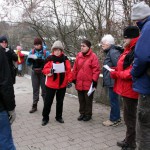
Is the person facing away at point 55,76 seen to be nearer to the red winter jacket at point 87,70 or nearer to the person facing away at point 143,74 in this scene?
the red winter jacket at point 87,70

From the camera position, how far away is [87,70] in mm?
5449

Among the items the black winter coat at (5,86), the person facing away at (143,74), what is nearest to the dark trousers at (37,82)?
the black winter coat at (5,86)

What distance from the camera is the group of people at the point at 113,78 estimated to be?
3.02 metres

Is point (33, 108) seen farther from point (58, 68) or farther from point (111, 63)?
point (111, 63)

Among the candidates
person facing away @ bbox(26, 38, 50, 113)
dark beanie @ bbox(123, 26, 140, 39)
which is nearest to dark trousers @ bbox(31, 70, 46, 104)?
person facing away @ bbox(26, 38, 50, 113)

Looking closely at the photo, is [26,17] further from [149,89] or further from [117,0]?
[149,89]

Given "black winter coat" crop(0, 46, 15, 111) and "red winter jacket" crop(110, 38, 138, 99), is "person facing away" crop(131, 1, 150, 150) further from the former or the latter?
"black winter coat" crop(0, 46, 15, 111)

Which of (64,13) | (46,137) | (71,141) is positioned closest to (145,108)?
(71,141)

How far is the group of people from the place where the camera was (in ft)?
9.91

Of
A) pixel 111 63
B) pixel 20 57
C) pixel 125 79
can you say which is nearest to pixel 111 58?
pixel 111 63

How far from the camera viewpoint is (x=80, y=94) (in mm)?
5730

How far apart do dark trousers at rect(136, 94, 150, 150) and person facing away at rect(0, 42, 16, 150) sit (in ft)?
4.87

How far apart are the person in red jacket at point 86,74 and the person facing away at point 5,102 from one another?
95.3 inches

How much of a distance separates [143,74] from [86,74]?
2485 millimetres
